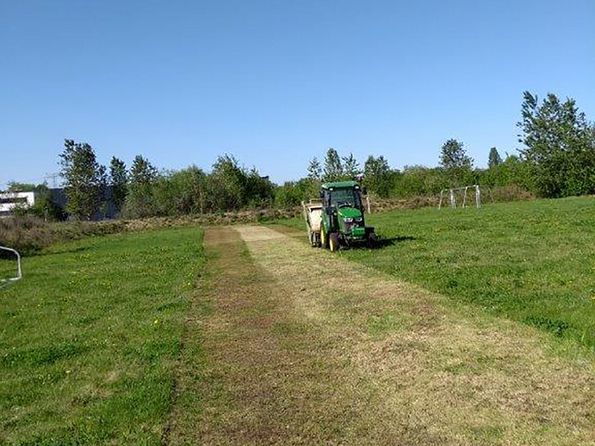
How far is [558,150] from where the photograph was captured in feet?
225

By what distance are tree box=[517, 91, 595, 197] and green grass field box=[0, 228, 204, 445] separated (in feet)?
198

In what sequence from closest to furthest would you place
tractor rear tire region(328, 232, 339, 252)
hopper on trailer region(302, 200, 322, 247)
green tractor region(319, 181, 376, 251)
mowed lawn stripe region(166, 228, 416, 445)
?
mowed lawn stripe region(166, 228, 416, 445), green tractor region(319, 181, 376, 251), tractor rear tire region(328, 232, 339, 252), hopper on trailer region(302, 200, 322, 247)

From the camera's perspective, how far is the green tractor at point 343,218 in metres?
19.2

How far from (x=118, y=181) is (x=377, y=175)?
4877cm

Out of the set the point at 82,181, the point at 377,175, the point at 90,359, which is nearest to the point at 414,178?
the point at 377,175

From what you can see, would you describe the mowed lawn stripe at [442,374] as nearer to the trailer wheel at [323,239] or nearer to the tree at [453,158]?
the trailer wheel at [323,239]

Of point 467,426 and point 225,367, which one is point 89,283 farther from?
point 467,426

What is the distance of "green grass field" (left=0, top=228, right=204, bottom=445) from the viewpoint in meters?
5.70

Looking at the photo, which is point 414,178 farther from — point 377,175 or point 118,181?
point 118,181

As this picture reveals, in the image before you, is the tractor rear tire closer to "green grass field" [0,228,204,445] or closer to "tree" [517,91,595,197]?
"green grass field" [0,228,204,445]

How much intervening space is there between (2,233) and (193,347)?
3262 cm

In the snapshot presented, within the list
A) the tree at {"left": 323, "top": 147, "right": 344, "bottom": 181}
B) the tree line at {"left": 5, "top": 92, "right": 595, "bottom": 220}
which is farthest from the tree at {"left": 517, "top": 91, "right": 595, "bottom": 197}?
the tree at {"left": 323, "top": 147, "right": 344, "bottom": 181}

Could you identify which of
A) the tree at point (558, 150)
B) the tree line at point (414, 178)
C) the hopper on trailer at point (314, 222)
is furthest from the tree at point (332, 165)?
the hopper on trailer at point (314, 222)

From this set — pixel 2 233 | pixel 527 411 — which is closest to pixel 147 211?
pixel 2 233
